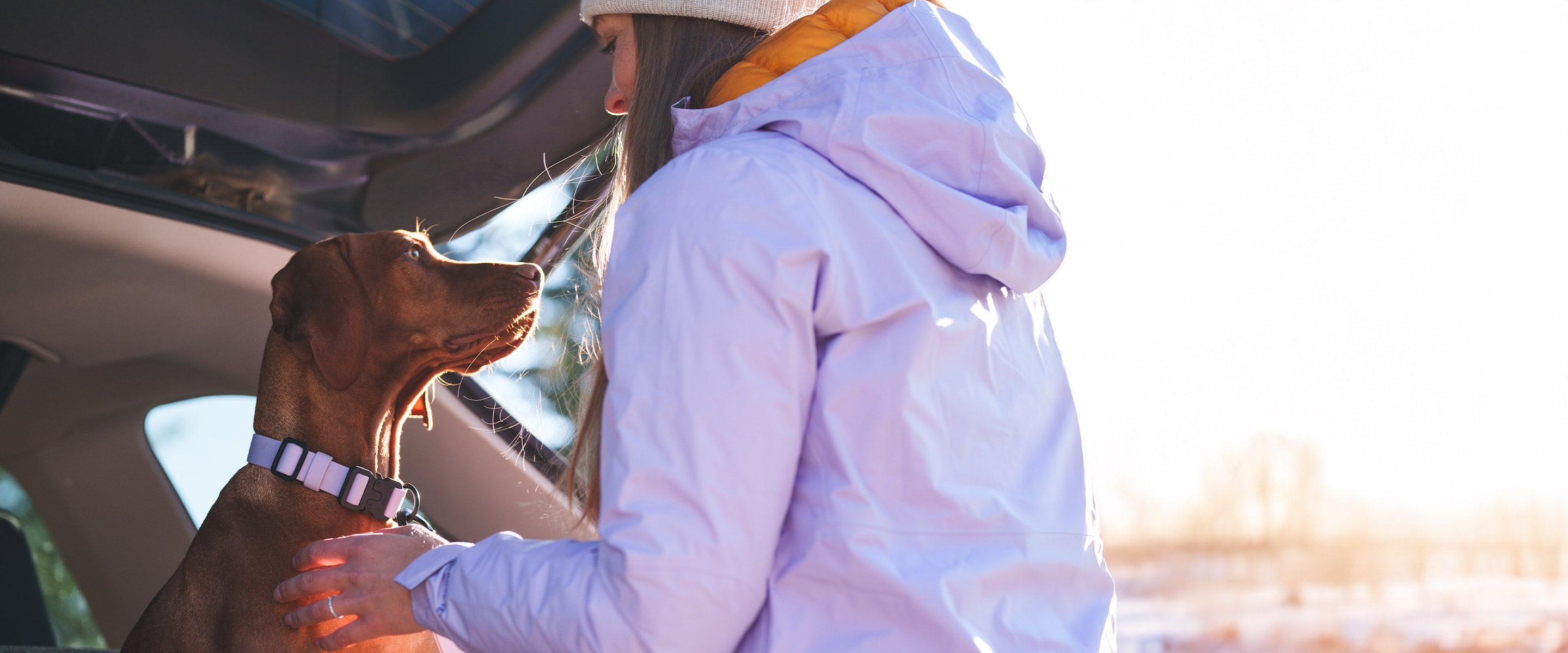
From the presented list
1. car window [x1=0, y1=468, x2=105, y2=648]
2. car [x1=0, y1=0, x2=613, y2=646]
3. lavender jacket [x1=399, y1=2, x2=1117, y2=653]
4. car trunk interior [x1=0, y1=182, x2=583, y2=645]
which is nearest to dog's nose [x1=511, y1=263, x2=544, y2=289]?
car [x1=0, y1=0, x2=613, y2=646]

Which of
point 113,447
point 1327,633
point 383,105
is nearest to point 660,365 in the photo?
point 383,105

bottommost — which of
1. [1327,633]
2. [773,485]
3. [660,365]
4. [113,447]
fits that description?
[1327,633]

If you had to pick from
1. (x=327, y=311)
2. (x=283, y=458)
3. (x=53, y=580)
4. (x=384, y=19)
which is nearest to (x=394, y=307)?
(x=327, y=311)

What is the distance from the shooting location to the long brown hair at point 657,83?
1280 mm

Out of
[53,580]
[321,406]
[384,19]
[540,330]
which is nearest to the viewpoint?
[321,406]

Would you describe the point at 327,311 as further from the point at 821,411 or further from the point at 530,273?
the point at 821,411

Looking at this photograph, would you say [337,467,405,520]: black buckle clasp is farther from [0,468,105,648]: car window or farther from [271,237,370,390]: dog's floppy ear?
[0,468,105,648]: car window

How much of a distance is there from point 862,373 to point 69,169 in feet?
9.20

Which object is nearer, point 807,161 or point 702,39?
point 807,161

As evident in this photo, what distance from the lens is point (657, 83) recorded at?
130 cm

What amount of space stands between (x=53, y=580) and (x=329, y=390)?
9.87ft

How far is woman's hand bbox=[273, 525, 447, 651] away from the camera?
45.1 inches

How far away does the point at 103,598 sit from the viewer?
4031mm

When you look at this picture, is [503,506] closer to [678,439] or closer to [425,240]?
[425,240]
